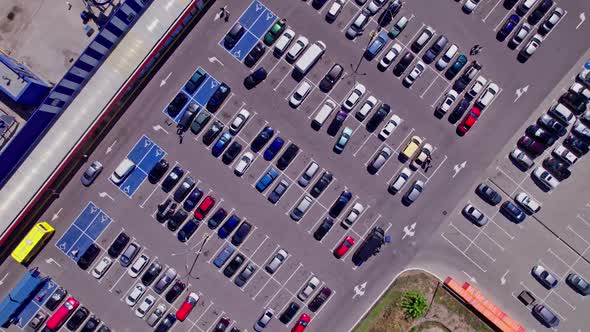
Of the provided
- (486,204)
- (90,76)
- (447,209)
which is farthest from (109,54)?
(486,204)

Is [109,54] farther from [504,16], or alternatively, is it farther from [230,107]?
[504,16]

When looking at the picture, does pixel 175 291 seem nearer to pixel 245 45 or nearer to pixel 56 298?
pixel 56 298

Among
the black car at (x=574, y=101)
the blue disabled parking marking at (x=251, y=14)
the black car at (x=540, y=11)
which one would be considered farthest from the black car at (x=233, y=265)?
the black car at (x=540, y=11)

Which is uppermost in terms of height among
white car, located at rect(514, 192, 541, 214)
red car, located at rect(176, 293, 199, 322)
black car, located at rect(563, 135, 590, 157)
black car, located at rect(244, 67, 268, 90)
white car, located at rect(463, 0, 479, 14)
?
white car, located at rect(463, 0, 479, 14)

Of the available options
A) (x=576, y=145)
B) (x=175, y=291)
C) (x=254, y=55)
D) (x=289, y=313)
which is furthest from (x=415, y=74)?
(x=175, y=291)

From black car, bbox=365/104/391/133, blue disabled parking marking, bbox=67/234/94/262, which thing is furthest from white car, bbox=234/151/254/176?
blue disabled parking marking, bbox=67/234/94/262

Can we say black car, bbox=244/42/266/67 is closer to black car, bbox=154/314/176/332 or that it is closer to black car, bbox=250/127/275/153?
black car, bbox=250/127/275/153
